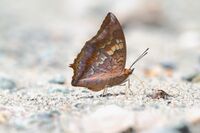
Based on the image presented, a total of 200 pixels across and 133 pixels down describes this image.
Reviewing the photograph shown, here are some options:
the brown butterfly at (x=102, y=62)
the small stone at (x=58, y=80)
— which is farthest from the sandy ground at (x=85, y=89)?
the brown butterfly at (x=102, y=62)

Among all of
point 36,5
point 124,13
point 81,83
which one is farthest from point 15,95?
point 36,5

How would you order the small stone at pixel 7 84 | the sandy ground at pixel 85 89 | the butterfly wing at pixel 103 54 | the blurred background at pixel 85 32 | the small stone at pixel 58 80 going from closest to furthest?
the sandy ground at pixel 85 89 < the butterfly wing at pixel 103 54 < the small stone at pixel 7 84 < the small stone at pixel 58 80 < the blurred background at pixel 85 32

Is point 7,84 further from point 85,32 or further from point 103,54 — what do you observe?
point 85,32

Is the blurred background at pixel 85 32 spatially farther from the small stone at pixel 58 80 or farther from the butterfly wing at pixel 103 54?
the butterfly wing at pixel 103 54

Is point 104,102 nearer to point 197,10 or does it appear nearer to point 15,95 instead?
point 15,95

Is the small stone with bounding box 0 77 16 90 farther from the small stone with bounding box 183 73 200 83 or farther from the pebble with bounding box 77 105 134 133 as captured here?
the pebble with bounding box 77 105 134 133

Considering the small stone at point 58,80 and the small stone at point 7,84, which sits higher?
the small stone at point 58,80

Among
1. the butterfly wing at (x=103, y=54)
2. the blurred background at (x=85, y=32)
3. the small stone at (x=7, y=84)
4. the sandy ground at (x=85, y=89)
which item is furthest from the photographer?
the blurred background at (x=85, y=32)
